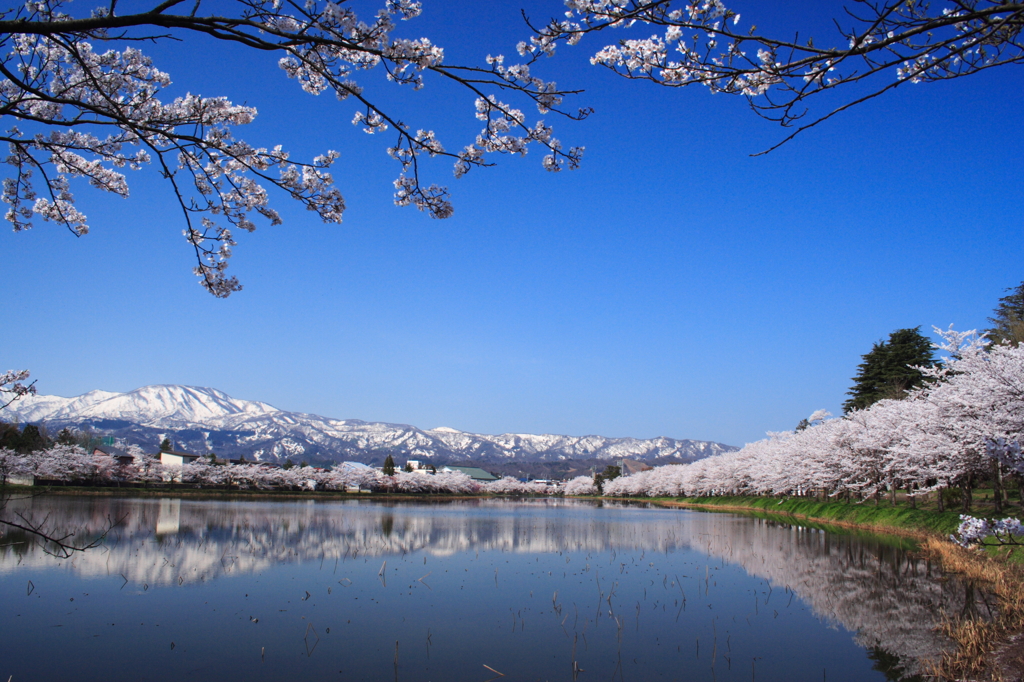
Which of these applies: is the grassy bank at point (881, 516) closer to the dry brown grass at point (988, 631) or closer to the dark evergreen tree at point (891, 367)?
the dry brown grass at point (988, 631)

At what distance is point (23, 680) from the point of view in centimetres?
646

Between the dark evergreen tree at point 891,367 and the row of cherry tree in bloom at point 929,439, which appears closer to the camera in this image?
the row of cherry tree in bloom at point 929,439

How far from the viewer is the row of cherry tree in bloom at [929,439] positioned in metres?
15.5

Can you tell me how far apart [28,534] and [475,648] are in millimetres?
18301

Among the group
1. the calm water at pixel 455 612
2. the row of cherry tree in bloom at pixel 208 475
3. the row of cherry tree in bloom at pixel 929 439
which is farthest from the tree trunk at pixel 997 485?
the row of cherry tree in bloom at pixel 208 475

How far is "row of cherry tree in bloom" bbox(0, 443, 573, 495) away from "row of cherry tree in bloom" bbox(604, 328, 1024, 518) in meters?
35.8

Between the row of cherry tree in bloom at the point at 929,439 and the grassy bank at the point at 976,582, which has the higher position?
the row of cherry tree in bloom at the point at 929,439

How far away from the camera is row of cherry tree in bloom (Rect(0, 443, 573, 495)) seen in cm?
5206

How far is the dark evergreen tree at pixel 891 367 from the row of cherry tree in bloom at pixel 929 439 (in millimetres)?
7081

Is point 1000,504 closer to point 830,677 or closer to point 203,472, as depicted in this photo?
point 830,677

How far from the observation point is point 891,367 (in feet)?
175

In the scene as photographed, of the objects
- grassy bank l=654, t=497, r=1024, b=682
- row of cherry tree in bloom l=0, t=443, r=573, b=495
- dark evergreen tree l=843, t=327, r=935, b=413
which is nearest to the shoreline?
grassy bank l=654, t=497, r=1024, b=682

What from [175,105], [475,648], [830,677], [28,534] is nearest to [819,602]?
[830,677]

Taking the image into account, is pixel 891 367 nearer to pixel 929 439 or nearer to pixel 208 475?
pixel 929 439
